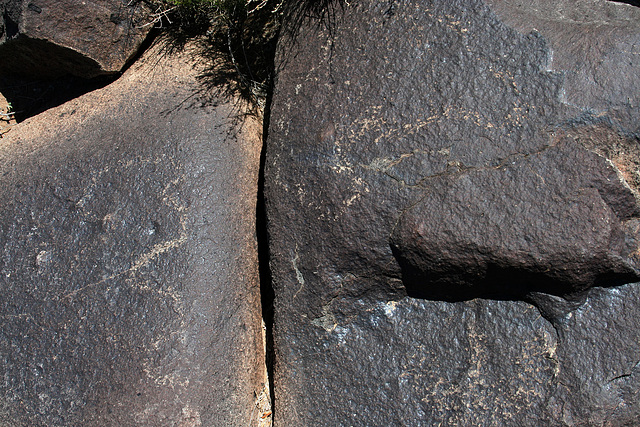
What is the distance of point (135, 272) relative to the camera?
1.50 meters

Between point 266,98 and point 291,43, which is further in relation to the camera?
point 266,98

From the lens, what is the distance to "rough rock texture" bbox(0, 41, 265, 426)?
144 centimetres

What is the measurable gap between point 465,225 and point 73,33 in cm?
Answer: 162

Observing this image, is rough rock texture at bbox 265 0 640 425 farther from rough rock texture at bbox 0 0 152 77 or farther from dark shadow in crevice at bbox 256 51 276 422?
rough rock texture at bbox 0 0 152 77

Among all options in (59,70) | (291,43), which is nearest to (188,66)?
(291,43)

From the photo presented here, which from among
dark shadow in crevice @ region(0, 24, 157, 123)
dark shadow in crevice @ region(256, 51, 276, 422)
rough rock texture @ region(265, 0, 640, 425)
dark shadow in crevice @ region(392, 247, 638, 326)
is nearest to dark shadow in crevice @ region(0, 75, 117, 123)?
dark shadow in crevice @ region(0, 24, 157, 123)

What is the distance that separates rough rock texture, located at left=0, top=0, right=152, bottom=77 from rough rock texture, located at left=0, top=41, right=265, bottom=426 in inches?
12.3

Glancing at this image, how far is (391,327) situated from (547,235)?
19.6 inches

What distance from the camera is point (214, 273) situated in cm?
153

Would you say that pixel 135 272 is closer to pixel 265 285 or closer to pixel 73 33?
pixel 265 285

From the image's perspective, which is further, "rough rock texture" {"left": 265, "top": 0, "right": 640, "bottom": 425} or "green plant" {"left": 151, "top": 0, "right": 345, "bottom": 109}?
"green plant" {"left": 151, "top": 0, "right": 345, "bottom": 109}

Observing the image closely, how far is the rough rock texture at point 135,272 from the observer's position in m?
1.44

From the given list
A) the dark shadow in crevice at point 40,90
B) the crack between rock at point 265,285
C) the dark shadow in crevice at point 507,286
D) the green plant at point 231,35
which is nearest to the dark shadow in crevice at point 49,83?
the dark shadow in crevice at point 40,90

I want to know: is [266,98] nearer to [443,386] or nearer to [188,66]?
[188,66]
